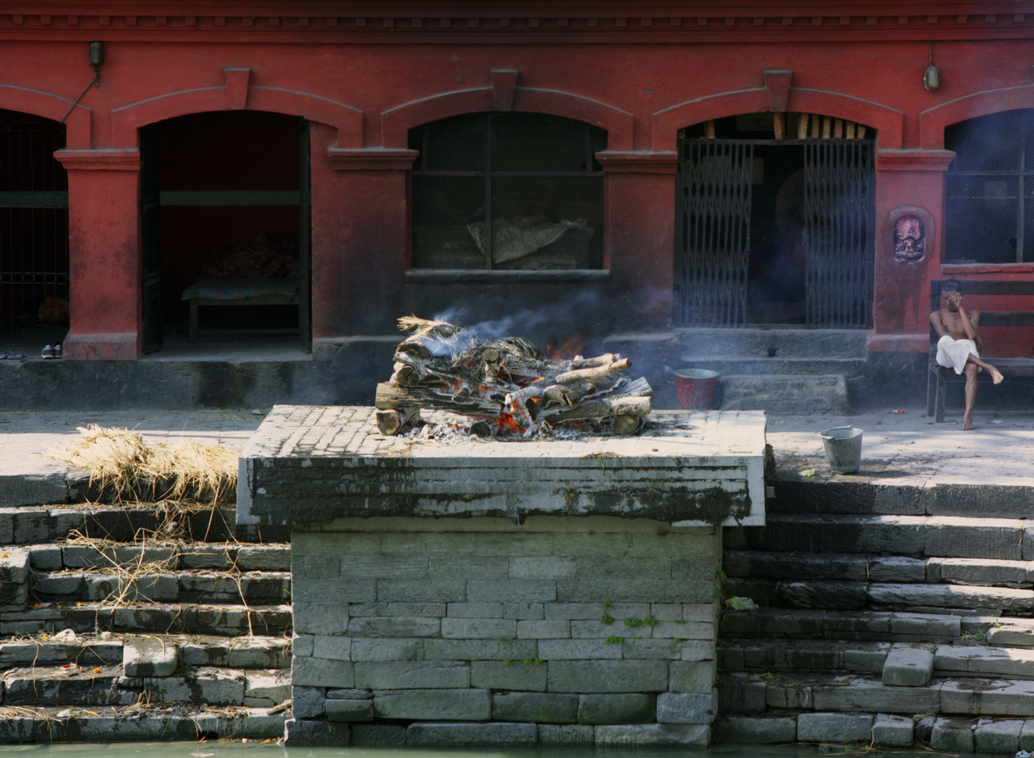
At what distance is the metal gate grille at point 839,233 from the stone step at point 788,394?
877 mm

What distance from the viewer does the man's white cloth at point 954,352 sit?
10898mm

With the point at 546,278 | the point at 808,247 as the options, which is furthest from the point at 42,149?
the point at 808,247

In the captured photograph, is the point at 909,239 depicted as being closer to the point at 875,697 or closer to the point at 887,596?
the point at 887,596

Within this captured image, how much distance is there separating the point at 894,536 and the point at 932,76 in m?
5.31

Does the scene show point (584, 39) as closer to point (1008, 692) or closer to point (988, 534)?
point (988, 534)

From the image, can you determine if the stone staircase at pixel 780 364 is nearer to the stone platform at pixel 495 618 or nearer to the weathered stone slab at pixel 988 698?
the stone platform at pixel 495 618

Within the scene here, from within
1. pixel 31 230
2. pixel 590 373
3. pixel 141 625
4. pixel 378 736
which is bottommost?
pixel 378 736

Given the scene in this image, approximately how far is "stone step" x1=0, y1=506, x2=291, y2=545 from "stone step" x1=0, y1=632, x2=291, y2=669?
2.39 feet

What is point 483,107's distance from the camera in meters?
12.0

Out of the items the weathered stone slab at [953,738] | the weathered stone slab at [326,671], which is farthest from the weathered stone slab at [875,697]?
the weathered stone slab at [326,671]

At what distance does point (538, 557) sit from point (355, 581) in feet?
3.48

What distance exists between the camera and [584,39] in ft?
39.0

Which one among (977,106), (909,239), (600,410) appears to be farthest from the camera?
(909,239)

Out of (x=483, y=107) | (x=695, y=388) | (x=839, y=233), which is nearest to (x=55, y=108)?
(x=483, y=107)
